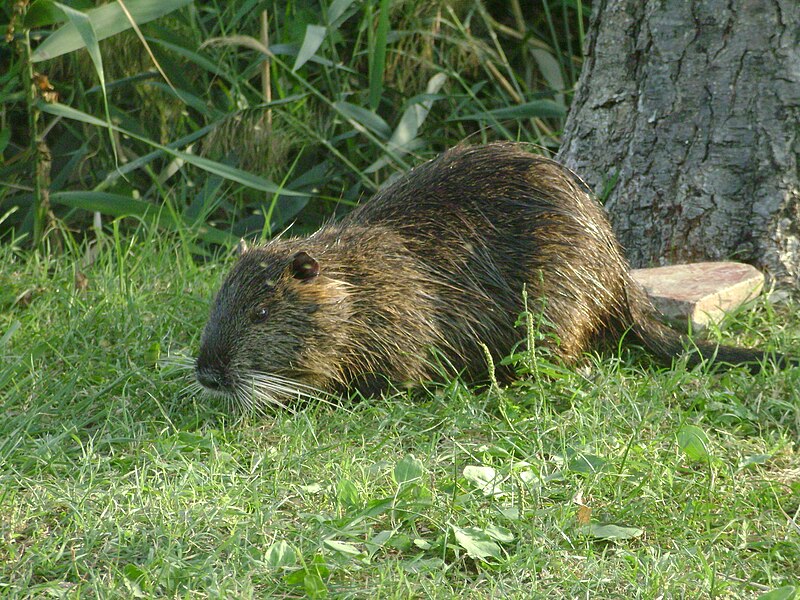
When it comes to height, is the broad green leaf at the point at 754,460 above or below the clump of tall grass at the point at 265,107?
below

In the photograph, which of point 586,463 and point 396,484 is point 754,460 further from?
point 396,484

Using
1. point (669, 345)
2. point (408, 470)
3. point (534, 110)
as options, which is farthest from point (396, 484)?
point (534, 110)

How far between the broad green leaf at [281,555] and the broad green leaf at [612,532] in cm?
57

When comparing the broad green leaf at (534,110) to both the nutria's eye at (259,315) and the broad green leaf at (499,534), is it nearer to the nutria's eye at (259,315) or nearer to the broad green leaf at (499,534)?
the nutria's eye at (259,315)

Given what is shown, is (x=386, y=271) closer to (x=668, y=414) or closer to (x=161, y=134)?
(x=668, y=414)

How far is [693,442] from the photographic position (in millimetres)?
2324

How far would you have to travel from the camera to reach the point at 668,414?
8.47 feet

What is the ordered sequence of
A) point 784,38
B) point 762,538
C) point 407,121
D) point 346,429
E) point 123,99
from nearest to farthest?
point 762,538 → point 346,429 → point 784,38 → point 407,121 → point 123,99

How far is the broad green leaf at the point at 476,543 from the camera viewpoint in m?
1.96

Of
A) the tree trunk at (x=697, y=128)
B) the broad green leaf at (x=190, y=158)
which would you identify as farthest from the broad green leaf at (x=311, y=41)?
the tree trunk at (x=697, y=128)

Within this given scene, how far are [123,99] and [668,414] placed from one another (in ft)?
9.99

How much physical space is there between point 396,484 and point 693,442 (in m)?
0.66

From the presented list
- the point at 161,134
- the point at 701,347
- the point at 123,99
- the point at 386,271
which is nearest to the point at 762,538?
the point at 701,347

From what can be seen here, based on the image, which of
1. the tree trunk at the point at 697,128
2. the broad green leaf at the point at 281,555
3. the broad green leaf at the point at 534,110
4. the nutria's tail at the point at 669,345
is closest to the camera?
the broad green leaf at the point at 281,555
